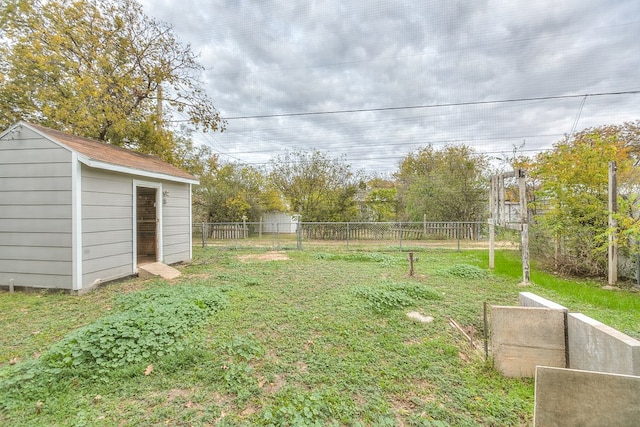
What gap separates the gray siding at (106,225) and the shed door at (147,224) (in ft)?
3.10

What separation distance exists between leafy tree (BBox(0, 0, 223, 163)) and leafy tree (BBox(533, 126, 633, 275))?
379 inches

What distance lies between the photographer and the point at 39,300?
3.90 metres

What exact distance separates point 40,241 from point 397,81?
10.8m

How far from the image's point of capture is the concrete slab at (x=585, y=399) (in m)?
1.24

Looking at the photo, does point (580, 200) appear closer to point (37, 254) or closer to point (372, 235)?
point (372, 235)

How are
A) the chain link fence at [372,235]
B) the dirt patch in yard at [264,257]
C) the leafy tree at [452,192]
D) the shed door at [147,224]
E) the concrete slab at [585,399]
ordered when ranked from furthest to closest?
the leafy tree at [452,192]
the chain link fence at [372,235]
the dirt patch in yard at [264,257]
the shed door at [147,224]
the concrete slab at [585,399]

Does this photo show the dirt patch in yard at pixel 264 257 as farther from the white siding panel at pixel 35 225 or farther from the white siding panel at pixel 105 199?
the white siding panel at pixel 35 225

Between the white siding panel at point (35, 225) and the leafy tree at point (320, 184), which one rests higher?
the leafy tree at point (320, 184)

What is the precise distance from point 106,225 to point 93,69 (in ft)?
16.2

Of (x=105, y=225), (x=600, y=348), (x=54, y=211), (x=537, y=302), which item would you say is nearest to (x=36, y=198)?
(x=54, y=211)

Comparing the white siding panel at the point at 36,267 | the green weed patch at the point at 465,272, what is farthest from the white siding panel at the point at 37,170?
the green weed patch at the point at 465,272

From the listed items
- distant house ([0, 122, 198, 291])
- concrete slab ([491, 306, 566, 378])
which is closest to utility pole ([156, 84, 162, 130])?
distant house ([0, 122, 198, 291])

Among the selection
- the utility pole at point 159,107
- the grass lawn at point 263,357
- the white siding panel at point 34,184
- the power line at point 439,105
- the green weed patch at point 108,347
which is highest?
the power line at point 439,105

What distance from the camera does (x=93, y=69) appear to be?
22.4ft
